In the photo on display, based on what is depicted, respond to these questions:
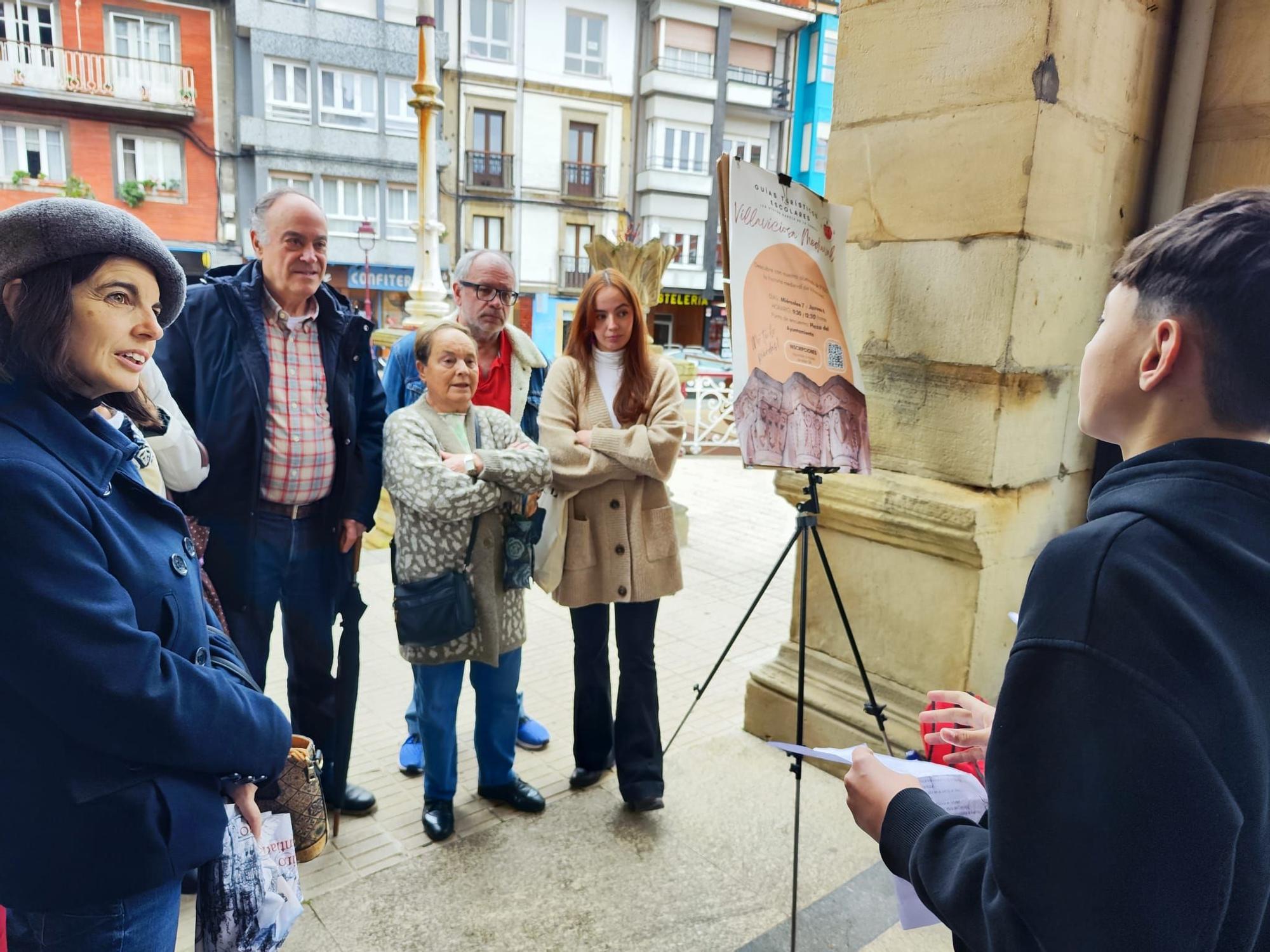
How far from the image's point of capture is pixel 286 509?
2539 mm

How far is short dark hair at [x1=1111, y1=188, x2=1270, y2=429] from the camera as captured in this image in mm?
834

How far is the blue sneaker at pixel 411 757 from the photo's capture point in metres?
3.00

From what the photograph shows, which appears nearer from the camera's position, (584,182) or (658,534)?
(658,534)

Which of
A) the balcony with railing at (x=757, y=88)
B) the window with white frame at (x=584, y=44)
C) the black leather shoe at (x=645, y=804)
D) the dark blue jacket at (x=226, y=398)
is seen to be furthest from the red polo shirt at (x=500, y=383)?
the balcony with railing at (x=757, y=88)

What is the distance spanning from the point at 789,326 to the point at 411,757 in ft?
6.74

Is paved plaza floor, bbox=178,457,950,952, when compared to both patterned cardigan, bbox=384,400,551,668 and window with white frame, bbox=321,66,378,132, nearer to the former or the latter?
patterned cardigan, bbox=384,400,551,668

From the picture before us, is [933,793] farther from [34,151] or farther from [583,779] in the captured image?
[34,151]

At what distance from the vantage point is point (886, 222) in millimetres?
2775

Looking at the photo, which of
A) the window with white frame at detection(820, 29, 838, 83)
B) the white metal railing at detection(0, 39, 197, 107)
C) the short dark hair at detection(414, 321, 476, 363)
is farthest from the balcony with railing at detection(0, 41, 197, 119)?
the short dark hair at detection(414, 321, 476, 363)

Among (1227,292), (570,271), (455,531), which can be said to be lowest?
(455,531)

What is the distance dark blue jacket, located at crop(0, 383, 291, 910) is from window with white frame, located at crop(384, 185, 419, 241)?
2238 cm

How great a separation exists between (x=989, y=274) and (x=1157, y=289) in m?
1.76

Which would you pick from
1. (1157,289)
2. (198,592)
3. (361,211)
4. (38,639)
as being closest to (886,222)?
(1157,289)

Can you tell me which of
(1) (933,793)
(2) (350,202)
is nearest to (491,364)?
(1) (933,793)
